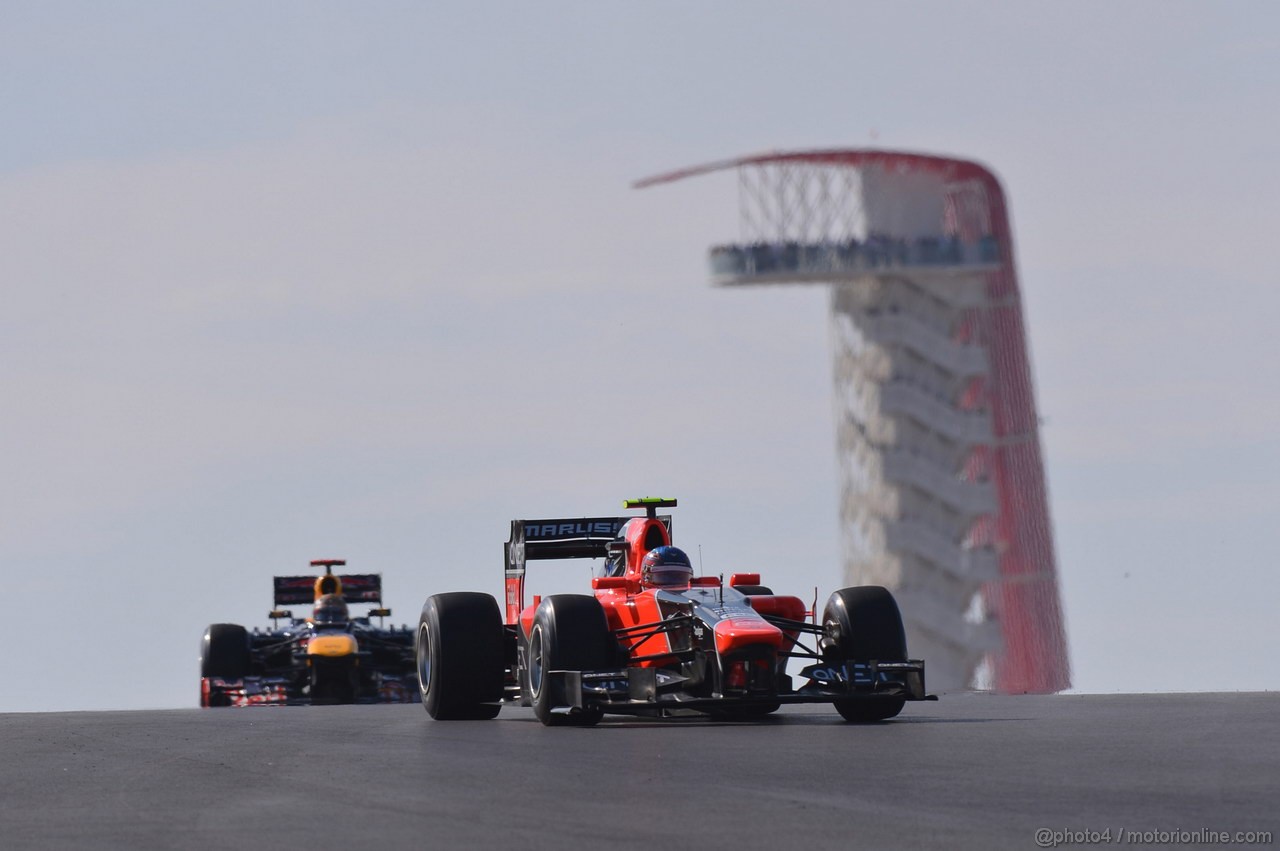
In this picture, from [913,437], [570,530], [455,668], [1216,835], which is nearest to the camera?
[1216,835]

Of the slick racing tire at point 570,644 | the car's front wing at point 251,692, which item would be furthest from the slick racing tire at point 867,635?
the car's front wing at point 251,692

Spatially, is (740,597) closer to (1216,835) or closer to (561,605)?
(561,605)

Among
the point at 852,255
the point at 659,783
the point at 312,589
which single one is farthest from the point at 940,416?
the point at 659,783

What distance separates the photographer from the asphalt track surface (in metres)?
10.9

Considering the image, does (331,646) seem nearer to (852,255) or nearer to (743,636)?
(743,636)

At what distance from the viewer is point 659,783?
13.4 meters

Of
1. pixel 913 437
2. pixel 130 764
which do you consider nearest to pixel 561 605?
pixel 130 764

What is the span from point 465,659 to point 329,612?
18071 millimetres

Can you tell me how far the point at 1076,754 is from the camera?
48.8 ft

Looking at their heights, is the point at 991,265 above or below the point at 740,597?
above

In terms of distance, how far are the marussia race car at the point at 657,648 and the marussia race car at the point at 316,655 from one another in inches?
617

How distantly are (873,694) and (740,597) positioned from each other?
1.78 metres

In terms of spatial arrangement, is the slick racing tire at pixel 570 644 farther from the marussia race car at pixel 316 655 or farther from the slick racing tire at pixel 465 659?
the marussia race car at pixel 316 655

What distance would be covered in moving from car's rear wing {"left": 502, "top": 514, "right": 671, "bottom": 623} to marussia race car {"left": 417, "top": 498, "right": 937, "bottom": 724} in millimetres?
1131
